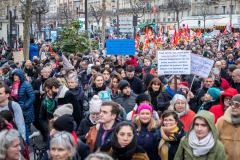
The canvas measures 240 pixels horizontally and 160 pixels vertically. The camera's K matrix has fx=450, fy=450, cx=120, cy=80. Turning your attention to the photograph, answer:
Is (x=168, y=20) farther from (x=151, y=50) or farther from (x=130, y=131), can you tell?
(x=130, y=131)

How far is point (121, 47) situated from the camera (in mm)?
13859

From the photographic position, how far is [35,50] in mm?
19531

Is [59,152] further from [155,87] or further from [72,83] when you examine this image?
[155,87]

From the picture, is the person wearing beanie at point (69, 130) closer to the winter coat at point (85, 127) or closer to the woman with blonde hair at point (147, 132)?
the woman with blonde hair at point (147, 132)

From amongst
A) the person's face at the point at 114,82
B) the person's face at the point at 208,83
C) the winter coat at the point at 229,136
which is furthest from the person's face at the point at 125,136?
the person's face at the point at 208,83

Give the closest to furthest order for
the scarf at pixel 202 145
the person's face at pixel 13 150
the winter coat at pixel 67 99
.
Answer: the person's face at pixel 13 150, the scarf at pixel 202 145, the winter coat at pixel 67 99

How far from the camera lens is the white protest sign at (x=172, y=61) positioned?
8273 millimetres

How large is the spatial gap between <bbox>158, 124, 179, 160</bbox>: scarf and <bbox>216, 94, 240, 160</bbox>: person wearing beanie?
20.7 inches

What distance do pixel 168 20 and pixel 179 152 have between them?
78.3 meters

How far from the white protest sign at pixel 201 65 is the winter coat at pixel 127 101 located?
5.16ft

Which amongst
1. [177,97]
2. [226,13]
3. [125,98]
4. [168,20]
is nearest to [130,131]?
[177,97]

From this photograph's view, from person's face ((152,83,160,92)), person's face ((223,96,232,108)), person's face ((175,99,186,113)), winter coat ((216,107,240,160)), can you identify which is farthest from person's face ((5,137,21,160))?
person's face ((152,83,160,92))

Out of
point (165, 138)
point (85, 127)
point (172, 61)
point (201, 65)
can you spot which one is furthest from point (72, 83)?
point (165, 138)

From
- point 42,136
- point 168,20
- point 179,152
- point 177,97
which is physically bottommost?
point 42,136
